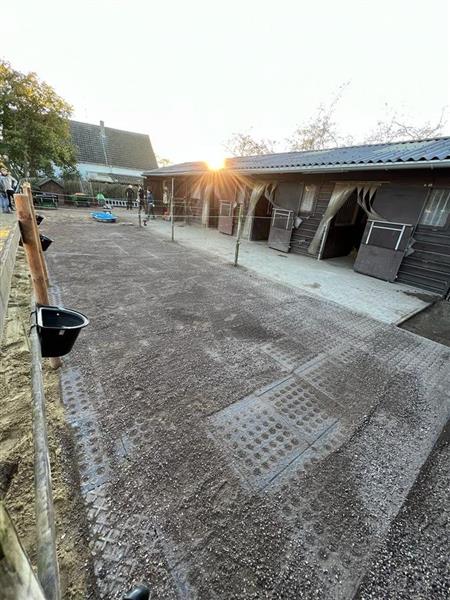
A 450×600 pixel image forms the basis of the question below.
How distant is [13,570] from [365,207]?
7.56m

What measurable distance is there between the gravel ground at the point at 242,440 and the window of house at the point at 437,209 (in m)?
3.27

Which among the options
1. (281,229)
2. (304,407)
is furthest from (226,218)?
(304,407)

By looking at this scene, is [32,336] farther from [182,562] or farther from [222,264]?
[222,264]

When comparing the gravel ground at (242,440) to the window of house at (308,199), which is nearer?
the gravel ground at (242,440)

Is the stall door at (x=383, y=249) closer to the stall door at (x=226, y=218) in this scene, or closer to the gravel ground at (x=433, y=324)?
the gravel ground at (x=433, y=324)

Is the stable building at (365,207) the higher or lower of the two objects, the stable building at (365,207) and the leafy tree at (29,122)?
the lower

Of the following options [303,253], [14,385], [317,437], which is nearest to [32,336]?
[14,385]

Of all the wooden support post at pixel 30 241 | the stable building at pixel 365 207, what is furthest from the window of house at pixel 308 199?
the wooden support post at pixel 30 241

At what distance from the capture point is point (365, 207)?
6332 millimetres

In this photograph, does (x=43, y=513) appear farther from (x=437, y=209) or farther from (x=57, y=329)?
(x=437, y=209)

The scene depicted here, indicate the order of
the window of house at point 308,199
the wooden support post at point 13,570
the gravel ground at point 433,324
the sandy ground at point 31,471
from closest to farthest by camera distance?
the wooden support post at point 13,570, the sandy ground at point 31,471, the gravel ground at point 433,324, the window of house at point 308,199

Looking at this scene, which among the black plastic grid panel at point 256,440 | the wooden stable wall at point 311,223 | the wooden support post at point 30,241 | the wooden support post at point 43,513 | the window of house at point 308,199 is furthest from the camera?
the window of house at point 308,199

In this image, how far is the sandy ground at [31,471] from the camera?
1.13 metres

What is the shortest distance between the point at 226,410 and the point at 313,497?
78cm
